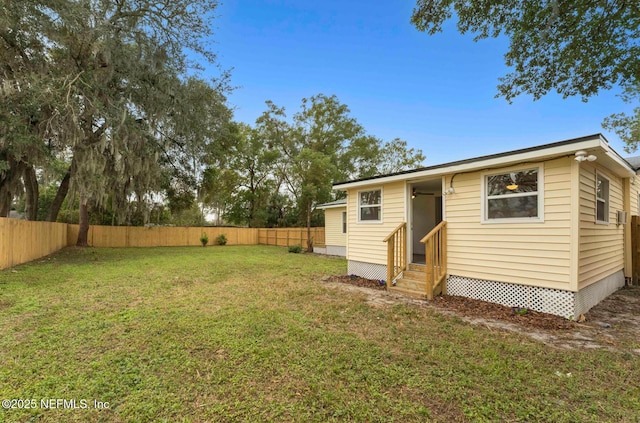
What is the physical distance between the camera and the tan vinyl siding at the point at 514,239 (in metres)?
4.34

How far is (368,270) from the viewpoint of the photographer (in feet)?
24.2

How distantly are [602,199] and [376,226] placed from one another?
4.37 m

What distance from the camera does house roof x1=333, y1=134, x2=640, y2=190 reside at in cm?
404

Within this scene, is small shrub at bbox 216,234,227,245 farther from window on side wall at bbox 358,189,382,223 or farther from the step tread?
the step tread

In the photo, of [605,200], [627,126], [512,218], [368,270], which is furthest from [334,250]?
[627,126]

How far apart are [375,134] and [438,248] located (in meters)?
20.9

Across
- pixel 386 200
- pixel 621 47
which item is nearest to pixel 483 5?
pixel 621 47

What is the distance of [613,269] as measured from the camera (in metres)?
5.98

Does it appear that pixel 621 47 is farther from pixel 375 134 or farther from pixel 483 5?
pixel 375 134

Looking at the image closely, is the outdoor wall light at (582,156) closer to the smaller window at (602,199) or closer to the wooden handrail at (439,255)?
the smaller window at (602,199)

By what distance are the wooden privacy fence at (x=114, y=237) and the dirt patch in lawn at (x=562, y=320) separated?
9.63 metres

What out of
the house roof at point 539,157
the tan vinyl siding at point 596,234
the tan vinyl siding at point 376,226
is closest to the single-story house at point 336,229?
the tan vinyl siding at point 376,226

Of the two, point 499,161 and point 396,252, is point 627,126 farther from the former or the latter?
point 396,252

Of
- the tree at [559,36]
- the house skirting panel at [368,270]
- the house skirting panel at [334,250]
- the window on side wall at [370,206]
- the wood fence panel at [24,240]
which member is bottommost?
the house skirting panel at [334,250]
